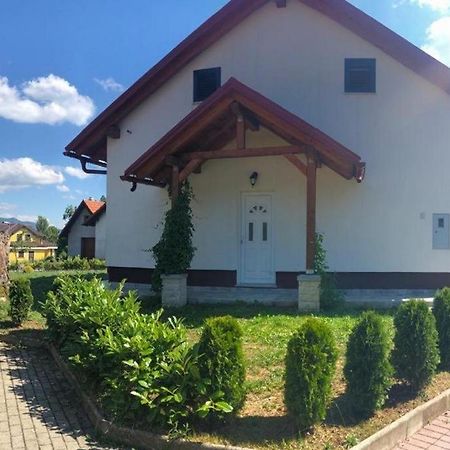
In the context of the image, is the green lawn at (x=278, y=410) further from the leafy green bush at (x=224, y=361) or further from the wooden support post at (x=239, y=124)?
the wooden support post at (x=239, y=124)

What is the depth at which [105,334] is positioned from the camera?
220 inches

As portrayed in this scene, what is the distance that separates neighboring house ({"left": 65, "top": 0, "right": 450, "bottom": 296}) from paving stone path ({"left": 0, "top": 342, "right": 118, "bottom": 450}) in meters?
5.53

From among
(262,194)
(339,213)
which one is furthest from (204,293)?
(339,213)

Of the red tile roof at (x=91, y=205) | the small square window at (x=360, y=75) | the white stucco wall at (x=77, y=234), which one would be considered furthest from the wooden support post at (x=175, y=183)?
the white stucco wall at (x=77, y=234)

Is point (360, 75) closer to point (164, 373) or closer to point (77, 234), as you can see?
point (164, 373)

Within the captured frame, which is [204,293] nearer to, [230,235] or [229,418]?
[230,235]

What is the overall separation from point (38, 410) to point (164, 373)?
5.75ft

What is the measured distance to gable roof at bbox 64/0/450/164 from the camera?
38.9 ft

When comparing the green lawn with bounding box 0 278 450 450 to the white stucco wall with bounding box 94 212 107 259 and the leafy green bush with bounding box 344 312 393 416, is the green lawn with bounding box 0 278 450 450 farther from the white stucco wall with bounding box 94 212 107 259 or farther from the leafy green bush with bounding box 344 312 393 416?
the white stucco wall with bounding box 94 212 107 259

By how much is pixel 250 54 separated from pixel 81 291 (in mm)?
8524

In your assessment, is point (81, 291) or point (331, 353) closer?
point (331, 353)

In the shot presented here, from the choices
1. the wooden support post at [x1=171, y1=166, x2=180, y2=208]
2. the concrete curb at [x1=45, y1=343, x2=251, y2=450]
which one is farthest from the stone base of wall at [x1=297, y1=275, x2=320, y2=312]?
the concrete curb at [x1=45, y1=343, x2=251, y2=450]

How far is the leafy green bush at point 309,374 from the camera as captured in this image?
14.0 feet

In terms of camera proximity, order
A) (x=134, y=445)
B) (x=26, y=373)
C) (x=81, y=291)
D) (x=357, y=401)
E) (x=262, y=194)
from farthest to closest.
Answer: (x=262, y=194), (x=81, y=291), (x=26, y=373), (x=357, y=401), (x=134, y=445)
